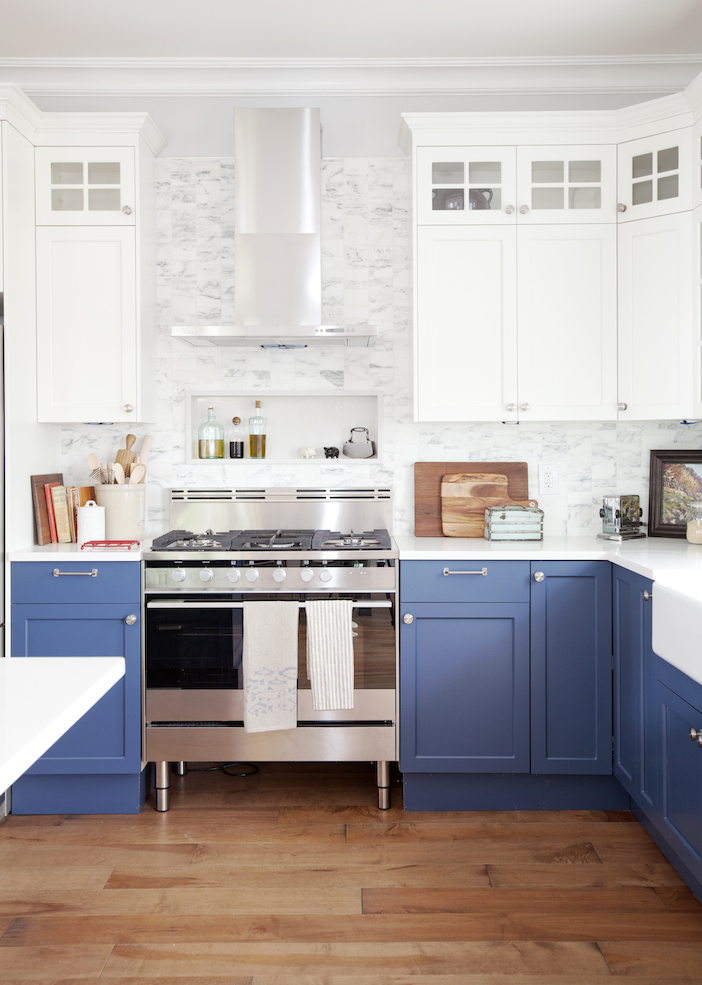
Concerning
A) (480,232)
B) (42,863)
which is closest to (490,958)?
(42,863)

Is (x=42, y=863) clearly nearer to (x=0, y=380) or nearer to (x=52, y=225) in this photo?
(x=0, y=380)

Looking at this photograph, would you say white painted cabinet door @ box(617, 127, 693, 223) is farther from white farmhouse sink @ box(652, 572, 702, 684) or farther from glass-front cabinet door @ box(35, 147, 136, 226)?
glass-front cabinet door @ box(35, 147, 136, 226)

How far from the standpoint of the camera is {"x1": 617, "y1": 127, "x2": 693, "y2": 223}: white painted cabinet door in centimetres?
267

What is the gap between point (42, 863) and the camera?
7.45 ft

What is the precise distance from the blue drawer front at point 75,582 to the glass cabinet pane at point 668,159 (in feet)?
8.40

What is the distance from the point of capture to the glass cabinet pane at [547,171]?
2.80 m

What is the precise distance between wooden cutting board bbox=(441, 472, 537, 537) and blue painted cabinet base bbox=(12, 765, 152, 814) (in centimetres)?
165

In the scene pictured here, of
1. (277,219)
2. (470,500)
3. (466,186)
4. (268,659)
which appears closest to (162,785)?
(268,659)

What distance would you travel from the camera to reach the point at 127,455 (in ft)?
9.83

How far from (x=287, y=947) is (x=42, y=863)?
94 centimetres

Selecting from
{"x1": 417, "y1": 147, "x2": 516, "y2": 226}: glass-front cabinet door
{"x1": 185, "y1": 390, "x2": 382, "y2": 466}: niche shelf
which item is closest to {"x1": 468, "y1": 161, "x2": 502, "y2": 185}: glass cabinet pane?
{"x1": 417, "y1": 147, "x2": 516, "y2": 226}: glass-front cabinet door

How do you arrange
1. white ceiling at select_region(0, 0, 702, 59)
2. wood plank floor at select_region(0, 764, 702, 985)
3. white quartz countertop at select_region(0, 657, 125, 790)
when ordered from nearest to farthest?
white quartz countertop at select_region(0, 657, 125, 790), wood plank floor at select_region(0, 764, 702, 985), white ceiling at select_region(0, 0, 702, 59)

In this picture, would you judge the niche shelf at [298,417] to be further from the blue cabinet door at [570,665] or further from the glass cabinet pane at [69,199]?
the blue cabinet door at [570,665]

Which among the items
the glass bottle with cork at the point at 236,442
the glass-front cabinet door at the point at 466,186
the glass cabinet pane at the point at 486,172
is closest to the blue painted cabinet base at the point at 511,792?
the glass bottle with cork at the point at 236,442
